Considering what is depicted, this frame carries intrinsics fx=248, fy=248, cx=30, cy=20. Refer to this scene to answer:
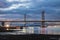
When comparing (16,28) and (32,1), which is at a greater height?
(32,1)

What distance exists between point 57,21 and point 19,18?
882 millimetres

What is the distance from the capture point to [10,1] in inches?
228

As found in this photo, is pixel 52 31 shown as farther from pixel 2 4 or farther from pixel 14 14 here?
pixel 2 4

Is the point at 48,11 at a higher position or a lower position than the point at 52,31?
higher

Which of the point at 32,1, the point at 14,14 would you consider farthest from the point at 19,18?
the point at 32,1

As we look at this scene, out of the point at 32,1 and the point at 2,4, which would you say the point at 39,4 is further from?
the point at 2,4

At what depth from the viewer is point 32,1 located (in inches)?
226

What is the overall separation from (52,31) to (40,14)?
18.9 inches
